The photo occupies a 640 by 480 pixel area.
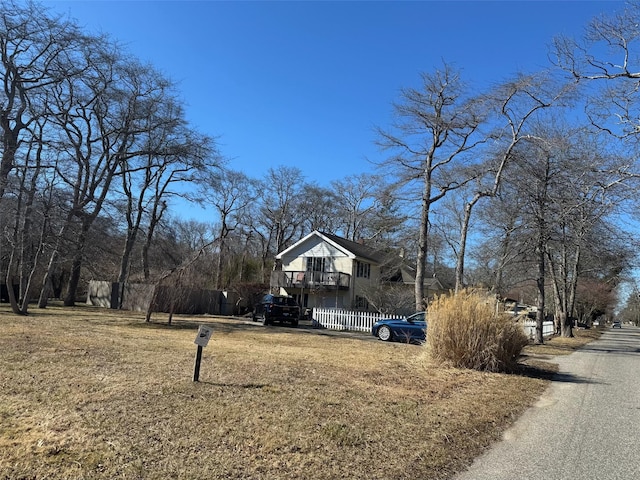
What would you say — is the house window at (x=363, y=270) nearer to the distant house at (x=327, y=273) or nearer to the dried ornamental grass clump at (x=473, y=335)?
the distant house at (x=327, y=273)

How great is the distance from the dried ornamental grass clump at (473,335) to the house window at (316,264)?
27.3 meters

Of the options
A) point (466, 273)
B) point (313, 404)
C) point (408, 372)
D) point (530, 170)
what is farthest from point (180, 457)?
point (466, 273)

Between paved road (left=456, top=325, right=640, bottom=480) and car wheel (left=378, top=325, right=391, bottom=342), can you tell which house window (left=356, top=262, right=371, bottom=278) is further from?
paved road (left=456, top=325, right=640, bottom=480)

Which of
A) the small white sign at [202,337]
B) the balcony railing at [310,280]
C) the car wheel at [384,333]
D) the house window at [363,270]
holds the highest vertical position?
the house window at [363,270]

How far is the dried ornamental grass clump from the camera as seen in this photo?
10953 millimetres

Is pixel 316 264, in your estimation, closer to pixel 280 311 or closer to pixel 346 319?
pixel 346 319

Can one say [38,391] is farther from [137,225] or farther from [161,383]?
[137,225]

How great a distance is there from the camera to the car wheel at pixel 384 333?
19422 mm

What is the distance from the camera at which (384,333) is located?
64.2 feet

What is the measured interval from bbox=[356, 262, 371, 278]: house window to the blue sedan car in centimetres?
1847

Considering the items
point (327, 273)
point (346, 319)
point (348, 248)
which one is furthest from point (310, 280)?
point (346, 319)

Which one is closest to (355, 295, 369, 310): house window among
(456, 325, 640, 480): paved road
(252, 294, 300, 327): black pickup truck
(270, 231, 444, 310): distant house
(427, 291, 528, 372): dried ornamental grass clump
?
(270, 231, 444, 310): distant house

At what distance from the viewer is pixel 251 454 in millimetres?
4516

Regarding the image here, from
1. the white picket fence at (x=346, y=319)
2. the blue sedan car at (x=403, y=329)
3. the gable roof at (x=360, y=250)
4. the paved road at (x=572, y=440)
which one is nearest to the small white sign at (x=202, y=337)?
the paved road at (x=572, y=440)
